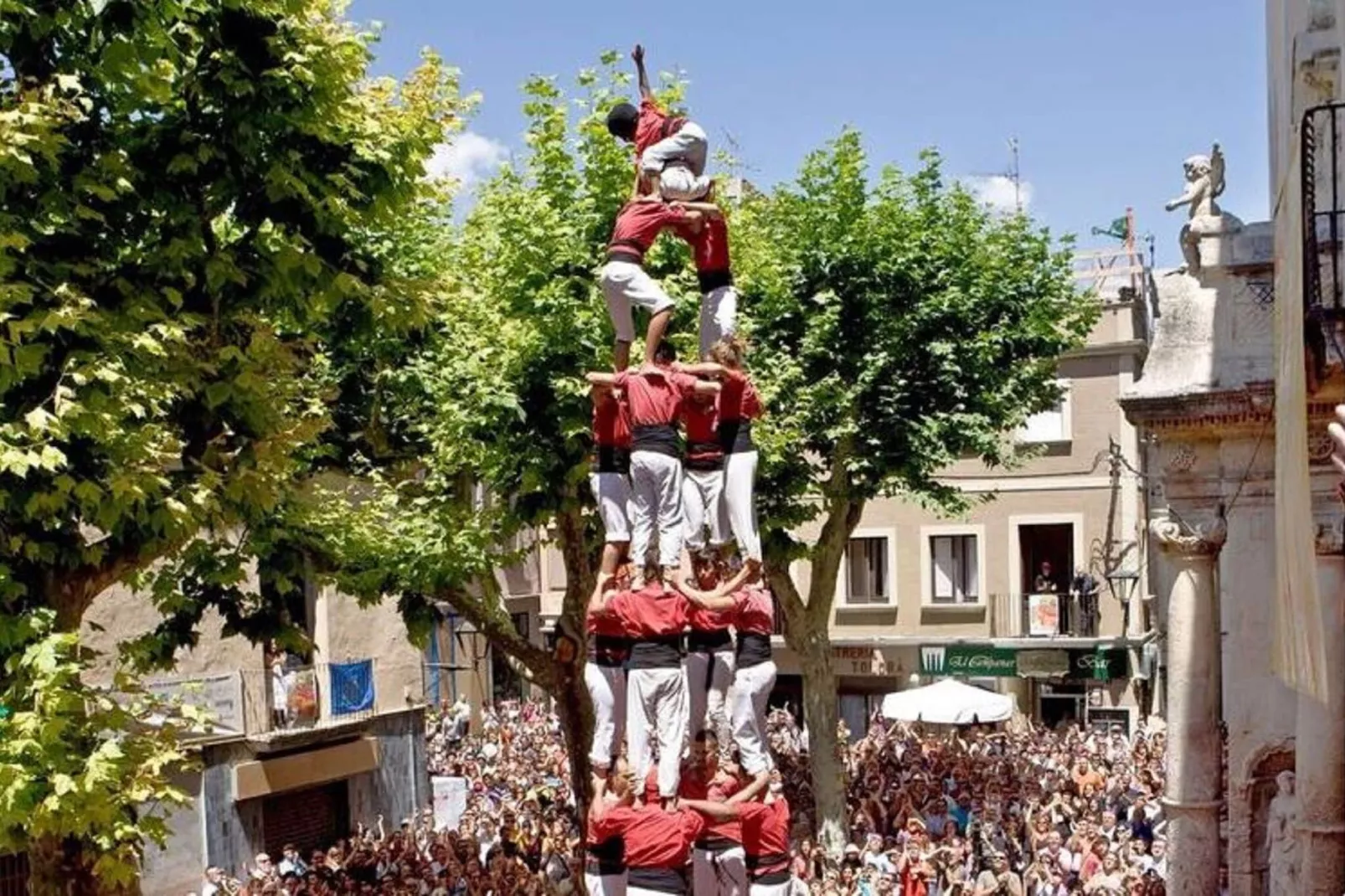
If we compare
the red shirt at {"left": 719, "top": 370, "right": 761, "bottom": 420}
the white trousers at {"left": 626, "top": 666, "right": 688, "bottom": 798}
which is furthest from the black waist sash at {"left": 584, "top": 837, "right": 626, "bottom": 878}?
the red shirt at {"left": 719, "top": 370, "right": 761, "bottom": 420}

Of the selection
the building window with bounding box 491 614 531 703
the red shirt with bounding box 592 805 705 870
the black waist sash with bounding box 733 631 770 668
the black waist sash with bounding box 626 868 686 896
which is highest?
the black waist sash with bounding box 733 631 770 668

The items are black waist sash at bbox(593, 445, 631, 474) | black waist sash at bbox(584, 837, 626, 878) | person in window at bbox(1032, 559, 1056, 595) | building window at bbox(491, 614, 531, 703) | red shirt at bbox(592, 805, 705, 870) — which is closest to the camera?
red shirt at bbox(592, 805, 705, 870)

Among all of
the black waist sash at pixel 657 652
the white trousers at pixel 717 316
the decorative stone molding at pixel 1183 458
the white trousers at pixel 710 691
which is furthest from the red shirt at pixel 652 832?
the decorative stone molding at pixel 1183 458

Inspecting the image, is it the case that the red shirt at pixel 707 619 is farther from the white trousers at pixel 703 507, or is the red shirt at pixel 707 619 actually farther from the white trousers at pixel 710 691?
the white trousers at pixel 703 507

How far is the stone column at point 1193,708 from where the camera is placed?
44.4ft

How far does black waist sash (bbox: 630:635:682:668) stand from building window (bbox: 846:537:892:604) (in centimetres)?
2759

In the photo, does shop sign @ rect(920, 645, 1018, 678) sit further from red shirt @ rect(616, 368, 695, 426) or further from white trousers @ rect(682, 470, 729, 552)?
red shirt @ rect(616, 368, 695, 426)

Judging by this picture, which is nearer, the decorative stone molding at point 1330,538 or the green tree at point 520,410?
the decorative stone molding at point 1330,538

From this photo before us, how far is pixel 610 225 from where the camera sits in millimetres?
19391

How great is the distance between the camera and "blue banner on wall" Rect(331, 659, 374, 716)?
26.5 m

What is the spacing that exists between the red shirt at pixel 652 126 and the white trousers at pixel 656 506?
2545 mm

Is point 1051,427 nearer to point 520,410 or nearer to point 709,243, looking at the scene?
point 520,410

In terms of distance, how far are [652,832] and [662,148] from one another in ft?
17.3

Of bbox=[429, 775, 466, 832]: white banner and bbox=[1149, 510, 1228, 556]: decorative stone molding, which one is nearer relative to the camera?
bbox=[1149, 510, 1228, 556]: decorative stone molding
